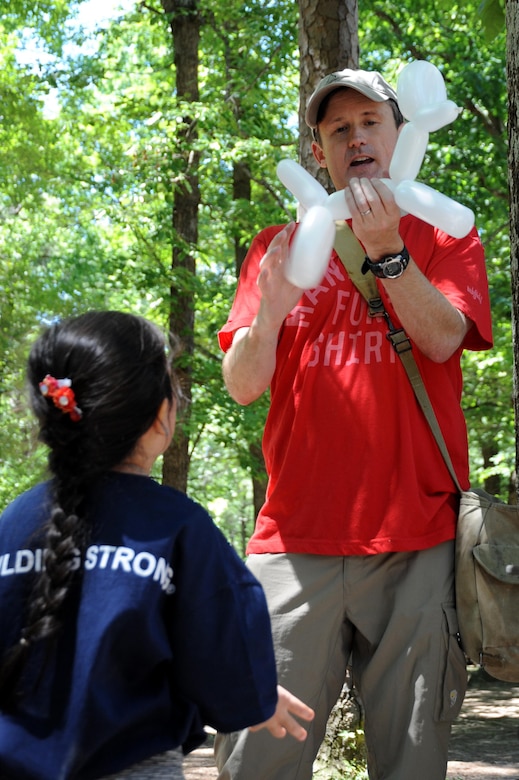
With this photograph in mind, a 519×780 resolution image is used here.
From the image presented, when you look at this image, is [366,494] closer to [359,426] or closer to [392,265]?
[359,426]

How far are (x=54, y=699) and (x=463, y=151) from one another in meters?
10.8

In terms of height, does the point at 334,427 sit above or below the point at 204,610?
above

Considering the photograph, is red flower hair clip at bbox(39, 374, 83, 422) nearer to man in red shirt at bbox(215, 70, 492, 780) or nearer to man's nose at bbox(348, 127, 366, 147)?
man in red shirt at bbox(215, 70, 492, 780)

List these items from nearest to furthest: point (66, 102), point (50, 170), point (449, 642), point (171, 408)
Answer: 1. point (171, 408)
2. point (449, 642)
3. point (50, 170)
4. point (66, 102)

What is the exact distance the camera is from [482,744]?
6359 millimetres

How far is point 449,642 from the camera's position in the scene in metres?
2.51

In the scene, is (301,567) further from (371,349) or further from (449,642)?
(371,349)

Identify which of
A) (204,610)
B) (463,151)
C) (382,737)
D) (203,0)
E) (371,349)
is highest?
(203,0)

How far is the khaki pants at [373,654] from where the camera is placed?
2.49 metres

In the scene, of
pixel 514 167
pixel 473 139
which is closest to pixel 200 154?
pixel 473 139

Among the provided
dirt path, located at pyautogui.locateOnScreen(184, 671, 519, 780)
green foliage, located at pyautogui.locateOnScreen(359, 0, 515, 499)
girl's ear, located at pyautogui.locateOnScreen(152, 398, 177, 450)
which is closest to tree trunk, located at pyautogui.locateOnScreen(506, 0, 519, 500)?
girl's ear, located at pyautogui.locateOnScreen(152, 398, 177, 450)

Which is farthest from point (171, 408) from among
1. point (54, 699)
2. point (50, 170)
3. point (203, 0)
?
point (50, 170)

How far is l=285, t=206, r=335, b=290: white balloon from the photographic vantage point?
2.14 metres

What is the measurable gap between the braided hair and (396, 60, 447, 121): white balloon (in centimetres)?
97
